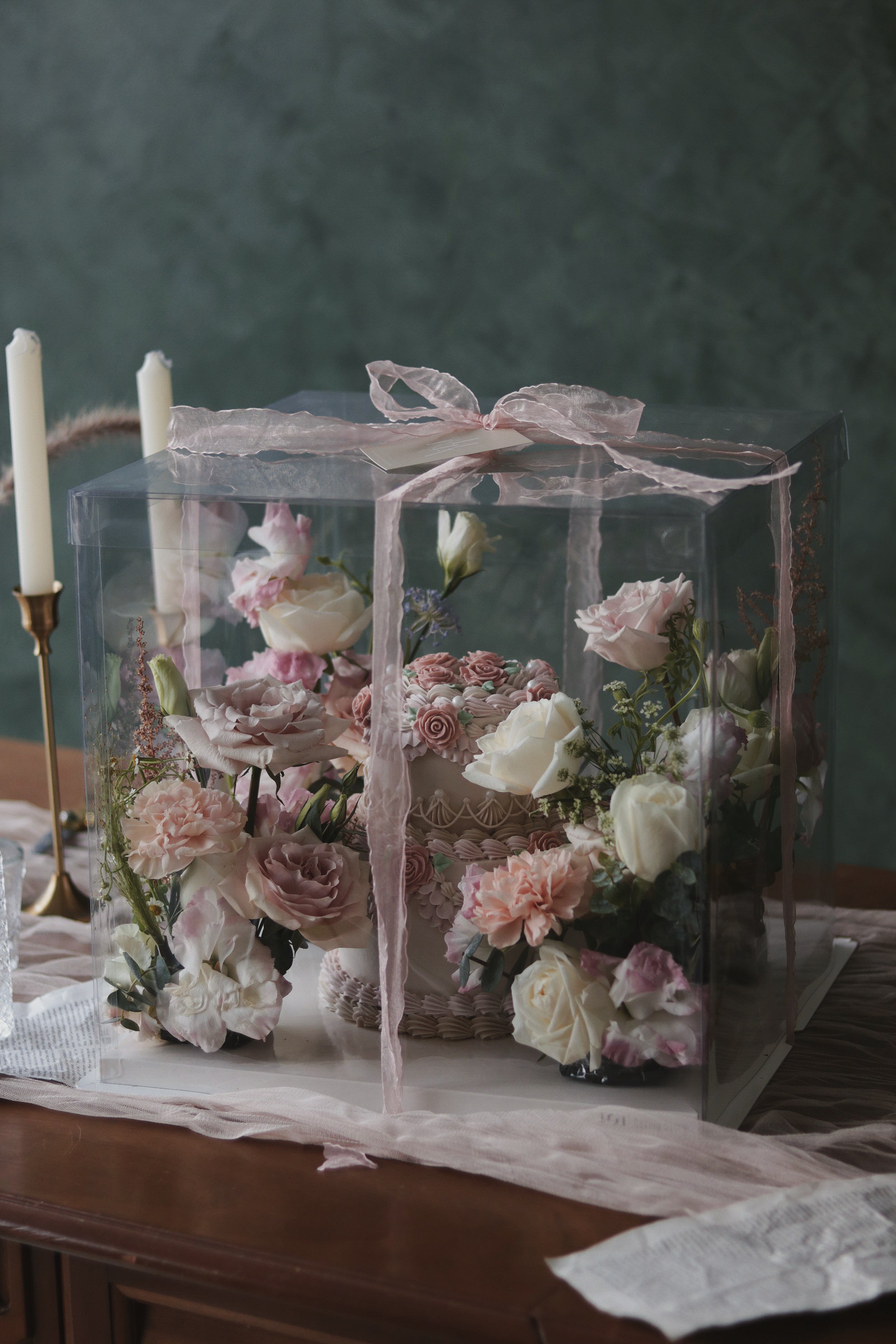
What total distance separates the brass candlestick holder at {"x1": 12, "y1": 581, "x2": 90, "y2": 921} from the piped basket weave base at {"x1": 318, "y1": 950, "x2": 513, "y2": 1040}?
443 mm

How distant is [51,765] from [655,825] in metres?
0.72

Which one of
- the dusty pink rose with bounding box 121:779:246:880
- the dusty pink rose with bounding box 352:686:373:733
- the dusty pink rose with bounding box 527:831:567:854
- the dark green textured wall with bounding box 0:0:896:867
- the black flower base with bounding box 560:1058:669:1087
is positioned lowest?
the black flower base with bounding box 560:1058:669:1087

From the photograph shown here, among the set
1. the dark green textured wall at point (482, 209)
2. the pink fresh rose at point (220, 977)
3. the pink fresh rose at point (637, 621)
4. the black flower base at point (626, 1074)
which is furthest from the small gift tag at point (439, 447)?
the dark green textured wall at point (482, 209)

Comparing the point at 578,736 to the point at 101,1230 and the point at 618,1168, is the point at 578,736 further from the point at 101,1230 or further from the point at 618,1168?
the point at 101,1230

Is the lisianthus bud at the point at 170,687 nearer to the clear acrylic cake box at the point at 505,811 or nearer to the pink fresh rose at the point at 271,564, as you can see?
the clear acrylic cake box at the point at 505,811

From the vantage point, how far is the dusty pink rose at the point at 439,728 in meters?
0.95

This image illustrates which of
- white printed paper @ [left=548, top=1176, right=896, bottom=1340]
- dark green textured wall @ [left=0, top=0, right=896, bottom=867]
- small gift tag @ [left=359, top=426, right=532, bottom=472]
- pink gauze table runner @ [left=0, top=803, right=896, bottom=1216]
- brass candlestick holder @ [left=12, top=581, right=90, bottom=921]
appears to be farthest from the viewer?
dark green textured wall @ [left=0, top=0, right=896, bottom=867]

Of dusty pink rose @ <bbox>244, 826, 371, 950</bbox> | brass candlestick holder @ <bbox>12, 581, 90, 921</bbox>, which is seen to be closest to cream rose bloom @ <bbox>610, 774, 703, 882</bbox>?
dusty pink rose @ <bbox>244, 826, 371, 950</bbox>

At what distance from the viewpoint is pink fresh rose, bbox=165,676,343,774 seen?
912 millimetres

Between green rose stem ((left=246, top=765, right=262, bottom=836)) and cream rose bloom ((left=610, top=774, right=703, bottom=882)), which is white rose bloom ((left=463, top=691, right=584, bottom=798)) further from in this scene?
green rose stem ((left=246, top=765, right=262, bottom=836))

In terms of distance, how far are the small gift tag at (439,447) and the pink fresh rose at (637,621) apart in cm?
14

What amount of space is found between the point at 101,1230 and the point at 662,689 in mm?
528

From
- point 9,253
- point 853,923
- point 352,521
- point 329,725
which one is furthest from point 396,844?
point 9,253

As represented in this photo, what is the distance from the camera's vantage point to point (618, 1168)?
83 cm
